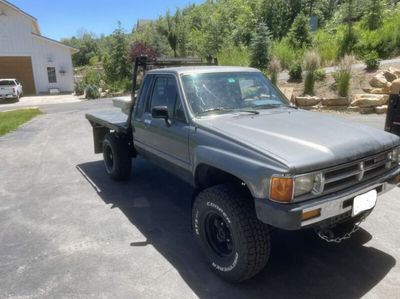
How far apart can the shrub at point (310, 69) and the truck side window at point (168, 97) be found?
9.15 m

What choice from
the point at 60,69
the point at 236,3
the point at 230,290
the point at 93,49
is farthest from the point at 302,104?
the point at 93,49

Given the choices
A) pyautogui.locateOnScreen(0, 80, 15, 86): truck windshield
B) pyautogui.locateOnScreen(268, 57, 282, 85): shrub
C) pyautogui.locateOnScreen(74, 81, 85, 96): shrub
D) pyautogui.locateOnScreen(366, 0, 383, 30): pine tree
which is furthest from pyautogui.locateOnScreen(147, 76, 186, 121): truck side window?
pyautogui.locateOnScreen(74, 81, 85, 96): shrub

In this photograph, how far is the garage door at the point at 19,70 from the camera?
2905 cm

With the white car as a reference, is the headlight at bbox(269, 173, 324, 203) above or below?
above

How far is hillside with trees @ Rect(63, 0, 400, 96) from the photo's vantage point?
1647 centimetres

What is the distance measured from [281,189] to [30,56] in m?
31.5

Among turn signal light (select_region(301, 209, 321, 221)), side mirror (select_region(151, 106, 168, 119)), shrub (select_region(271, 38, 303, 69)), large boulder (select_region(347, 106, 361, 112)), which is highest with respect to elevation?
shrub (select_region(271, 38, 303, 69))

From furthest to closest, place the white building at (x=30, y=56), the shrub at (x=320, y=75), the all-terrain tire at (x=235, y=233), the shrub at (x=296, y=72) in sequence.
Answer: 1. the white building at (x=30, y=56)
2. the shrub at (x=296, y=72)
3. the shrub at (x=320, y=75)
4. the all-terrain tire at (x=235, y=233)

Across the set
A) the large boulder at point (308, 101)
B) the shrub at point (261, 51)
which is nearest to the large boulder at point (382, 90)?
the large boulder at point (308, 101)

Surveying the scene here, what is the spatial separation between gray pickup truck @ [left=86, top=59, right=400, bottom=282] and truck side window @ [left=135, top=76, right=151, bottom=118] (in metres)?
0.21

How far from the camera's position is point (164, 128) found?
4.25 meters

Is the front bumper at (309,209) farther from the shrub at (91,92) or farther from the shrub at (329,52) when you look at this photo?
the shrub at (91,92)

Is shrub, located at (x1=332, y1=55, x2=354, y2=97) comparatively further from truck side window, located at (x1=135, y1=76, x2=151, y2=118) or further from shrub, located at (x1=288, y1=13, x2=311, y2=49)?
shrub, located at (x1=288, y1=13, x2=311, y2=49)

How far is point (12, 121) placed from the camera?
13141mm
